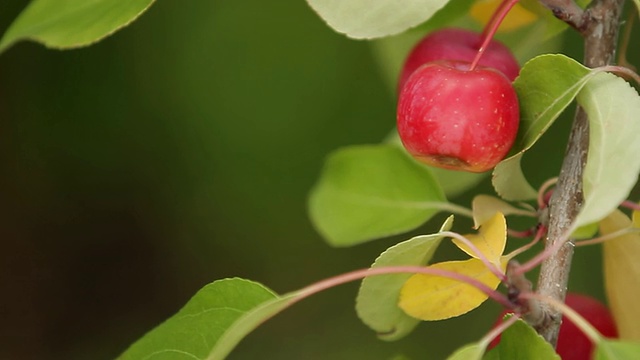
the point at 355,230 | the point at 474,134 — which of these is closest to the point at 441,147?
the point at 474,134

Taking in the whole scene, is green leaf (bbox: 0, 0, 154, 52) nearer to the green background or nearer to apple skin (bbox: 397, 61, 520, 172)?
apple skin (bbox: 397, 61, 520, 172)

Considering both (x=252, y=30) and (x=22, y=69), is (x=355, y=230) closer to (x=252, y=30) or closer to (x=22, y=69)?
(x=252, y=30)

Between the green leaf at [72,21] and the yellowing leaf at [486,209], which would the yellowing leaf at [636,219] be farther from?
the green leaf at [72,21]

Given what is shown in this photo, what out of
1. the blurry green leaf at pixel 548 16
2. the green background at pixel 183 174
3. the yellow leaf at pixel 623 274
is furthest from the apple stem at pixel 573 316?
the green background at pixel 183 174

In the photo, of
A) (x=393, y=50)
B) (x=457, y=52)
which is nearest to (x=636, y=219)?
(x=457, y=52)

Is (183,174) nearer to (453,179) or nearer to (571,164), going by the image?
(453,179)

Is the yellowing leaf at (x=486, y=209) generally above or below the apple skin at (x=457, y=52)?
below
